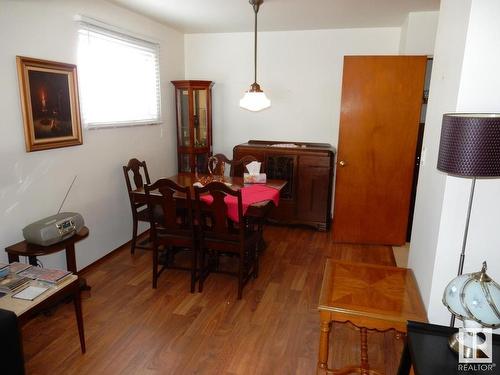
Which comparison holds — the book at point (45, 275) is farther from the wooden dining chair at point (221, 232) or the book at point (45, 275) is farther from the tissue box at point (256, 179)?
the tissue box at point (256, 179)

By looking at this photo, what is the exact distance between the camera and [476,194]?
1645mm

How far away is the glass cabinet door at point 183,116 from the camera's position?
4500 mm

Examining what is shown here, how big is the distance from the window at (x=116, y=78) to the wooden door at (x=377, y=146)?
2137 mm

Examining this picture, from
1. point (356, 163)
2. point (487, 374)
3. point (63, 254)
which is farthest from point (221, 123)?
point (487, 374)

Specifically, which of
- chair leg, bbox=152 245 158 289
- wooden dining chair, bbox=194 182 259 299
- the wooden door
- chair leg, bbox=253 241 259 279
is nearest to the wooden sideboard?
the wooden door

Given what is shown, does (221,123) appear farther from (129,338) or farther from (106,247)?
(129,338)

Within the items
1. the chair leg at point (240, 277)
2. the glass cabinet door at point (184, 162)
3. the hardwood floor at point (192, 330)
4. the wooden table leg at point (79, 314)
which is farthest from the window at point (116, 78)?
the chair leg at point (240, 277)

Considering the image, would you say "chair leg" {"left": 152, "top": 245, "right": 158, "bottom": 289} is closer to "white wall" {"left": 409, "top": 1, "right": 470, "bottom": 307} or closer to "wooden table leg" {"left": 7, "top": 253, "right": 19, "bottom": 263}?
"wooden table leg" {"left": 7, "top": 253, "right": 19, "bottom": 263}

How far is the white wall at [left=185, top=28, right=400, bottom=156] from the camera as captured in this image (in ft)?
14.1

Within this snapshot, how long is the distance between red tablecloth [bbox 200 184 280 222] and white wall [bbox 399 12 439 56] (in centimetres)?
214

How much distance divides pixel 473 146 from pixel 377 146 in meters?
2.41

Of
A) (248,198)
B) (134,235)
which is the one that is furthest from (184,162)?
(248,198)

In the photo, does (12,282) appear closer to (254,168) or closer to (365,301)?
(365,301)

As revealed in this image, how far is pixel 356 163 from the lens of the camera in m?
3.79
